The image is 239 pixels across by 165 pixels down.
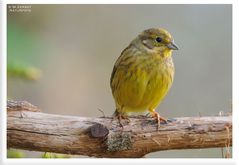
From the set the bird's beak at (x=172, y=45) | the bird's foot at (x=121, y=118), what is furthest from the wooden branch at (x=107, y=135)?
the bird's beak at (x=172, y=45)

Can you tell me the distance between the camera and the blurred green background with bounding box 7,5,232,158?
270 cm

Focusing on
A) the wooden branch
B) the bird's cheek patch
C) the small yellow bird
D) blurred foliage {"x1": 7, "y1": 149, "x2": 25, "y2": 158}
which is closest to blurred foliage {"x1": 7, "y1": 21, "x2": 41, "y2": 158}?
blurred foliage {"x1": 7, "y1": 149, "x2": 25, "y2": 158}

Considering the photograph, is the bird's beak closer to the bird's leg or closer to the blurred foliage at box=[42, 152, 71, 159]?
the bird's leg

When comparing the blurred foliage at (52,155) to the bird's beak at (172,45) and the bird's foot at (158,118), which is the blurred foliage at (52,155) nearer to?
the bird's foot at (158,118)

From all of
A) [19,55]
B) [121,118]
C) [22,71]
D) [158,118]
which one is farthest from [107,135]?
[19,55]

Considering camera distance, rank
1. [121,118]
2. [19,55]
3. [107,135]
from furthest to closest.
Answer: [19,55] < [121,118] < [107,135]

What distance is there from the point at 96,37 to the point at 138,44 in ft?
0.83

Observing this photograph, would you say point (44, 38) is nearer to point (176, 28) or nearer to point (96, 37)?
point (96, 37)

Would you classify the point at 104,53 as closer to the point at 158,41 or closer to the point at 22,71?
the point at 158,41

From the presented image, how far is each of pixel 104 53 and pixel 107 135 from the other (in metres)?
0.48

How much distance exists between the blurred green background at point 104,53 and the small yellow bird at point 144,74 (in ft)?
0.30

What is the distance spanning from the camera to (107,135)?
8.09ft

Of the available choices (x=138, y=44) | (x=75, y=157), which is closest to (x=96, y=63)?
(x=138, y=44)

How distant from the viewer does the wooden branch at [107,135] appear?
2484 millimetres
